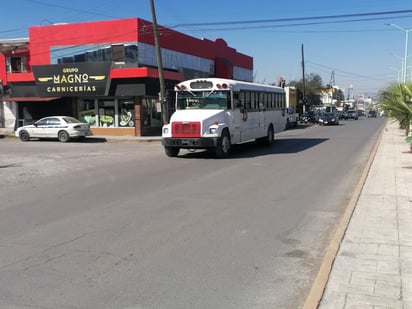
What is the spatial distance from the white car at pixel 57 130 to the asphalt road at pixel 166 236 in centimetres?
1414

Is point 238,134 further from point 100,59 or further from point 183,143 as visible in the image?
point 100,59

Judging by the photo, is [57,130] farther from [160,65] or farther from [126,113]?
[160,65]

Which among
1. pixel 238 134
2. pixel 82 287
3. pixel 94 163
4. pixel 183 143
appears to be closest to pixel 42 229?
pixel 82 287

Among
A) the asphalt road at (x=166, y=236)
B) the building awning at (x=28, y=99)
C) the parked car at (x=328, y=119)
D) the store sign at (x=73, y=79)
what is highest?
the store sign at (x=73, y=79)

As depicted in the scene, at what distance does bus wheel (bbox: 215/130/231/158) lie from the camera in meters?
17.5

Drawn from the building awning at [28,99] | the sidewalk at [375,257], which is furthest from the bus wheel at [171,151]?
the building awning at [28,99]

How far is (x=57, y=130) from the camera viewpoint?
28.2 metres

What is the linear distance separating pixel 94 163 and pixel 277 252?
11.3 m

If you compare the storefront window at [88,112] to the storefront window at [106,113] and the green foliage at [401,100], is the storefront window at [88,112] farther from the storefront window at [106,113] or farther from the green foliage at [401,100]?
the green foliage at [401,100]

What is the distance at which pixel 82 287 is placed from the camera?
15.9 feet

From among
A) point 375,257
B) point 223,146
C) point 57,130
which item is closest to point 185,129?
point 223,146

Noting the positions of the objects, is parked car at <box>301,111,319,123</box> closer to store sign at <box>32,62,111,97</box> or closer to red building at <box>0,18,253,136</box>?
red building at <box>0,18,253,136</box>

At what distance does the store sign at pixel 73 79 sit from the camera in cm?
3100

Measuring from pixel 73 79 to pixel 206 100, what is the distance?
16266 millimetres
